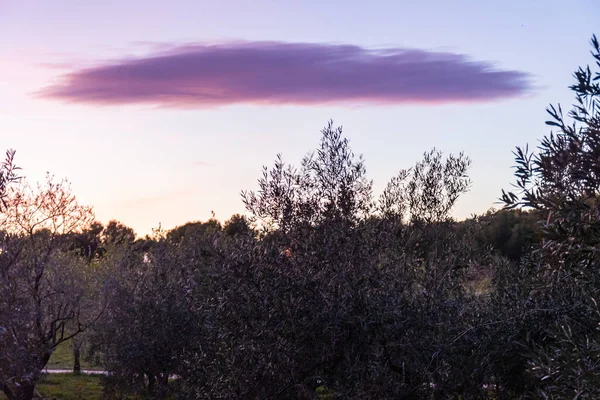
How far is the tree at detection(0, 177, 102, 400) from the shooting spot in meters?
17.2

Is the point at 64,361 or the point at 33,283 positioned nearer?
the point at 33,283

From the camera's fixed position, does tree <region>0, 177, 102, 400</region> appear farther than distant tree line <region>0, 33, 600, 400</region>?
Yes

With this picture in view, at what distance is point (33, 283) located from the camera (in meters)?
22.4

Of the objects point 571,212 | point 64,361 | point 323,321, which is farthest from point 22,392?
point 64,361

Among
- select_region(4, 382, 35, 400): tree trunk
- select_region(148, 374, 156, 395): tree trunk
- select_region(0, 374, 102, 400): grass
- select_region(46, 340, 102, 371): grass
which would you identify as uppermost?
select_region(4, 382, 35, 400): tree trunk

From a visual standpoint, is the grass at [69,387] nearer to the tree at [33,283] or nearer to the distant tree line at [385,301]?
the tree at [33,283]

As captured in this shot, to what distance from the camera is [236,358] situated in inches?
456

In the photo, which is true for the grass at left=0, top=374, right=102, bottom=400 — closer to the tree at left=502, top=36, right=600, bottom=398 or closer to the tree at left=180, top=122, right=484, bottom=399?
Result: the tree at left=180, top=122, right=484, bottom=399

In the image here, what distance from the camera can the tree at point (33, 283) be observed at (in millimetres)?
17234

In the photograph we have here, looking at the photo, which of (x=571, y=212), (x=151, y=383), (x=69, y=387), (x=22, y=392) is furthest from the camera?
(x=69, y=387)

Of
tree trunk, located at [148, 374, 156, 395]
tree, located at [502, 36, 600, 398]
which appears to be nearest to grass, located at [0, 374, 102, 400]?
tree trunk, located at [148, 374, 156, 395]

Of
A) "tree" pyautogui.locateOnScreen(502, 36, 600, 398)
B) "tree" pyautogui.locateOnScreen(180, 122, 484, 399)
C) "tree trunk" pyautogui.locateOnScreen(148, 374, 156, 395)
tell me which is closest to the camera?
"tree" pyautogui.locateOnScreen(502, 36, 600, 398)

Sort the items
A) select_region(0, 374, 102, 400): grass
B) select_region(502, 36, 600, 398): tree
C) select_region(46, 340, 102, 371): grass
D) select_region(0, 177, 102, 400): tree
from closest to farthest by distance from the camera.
A: 1. select_region(502, 36, 600, 398): tree
2. select_region(0, 177, 102, 400): tree
3. select_region(0, 374, 102, 400): grass
4. select_region(46, 340, 102, 371): grass

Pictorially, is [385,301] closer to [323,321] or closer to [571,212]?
[323,321]
